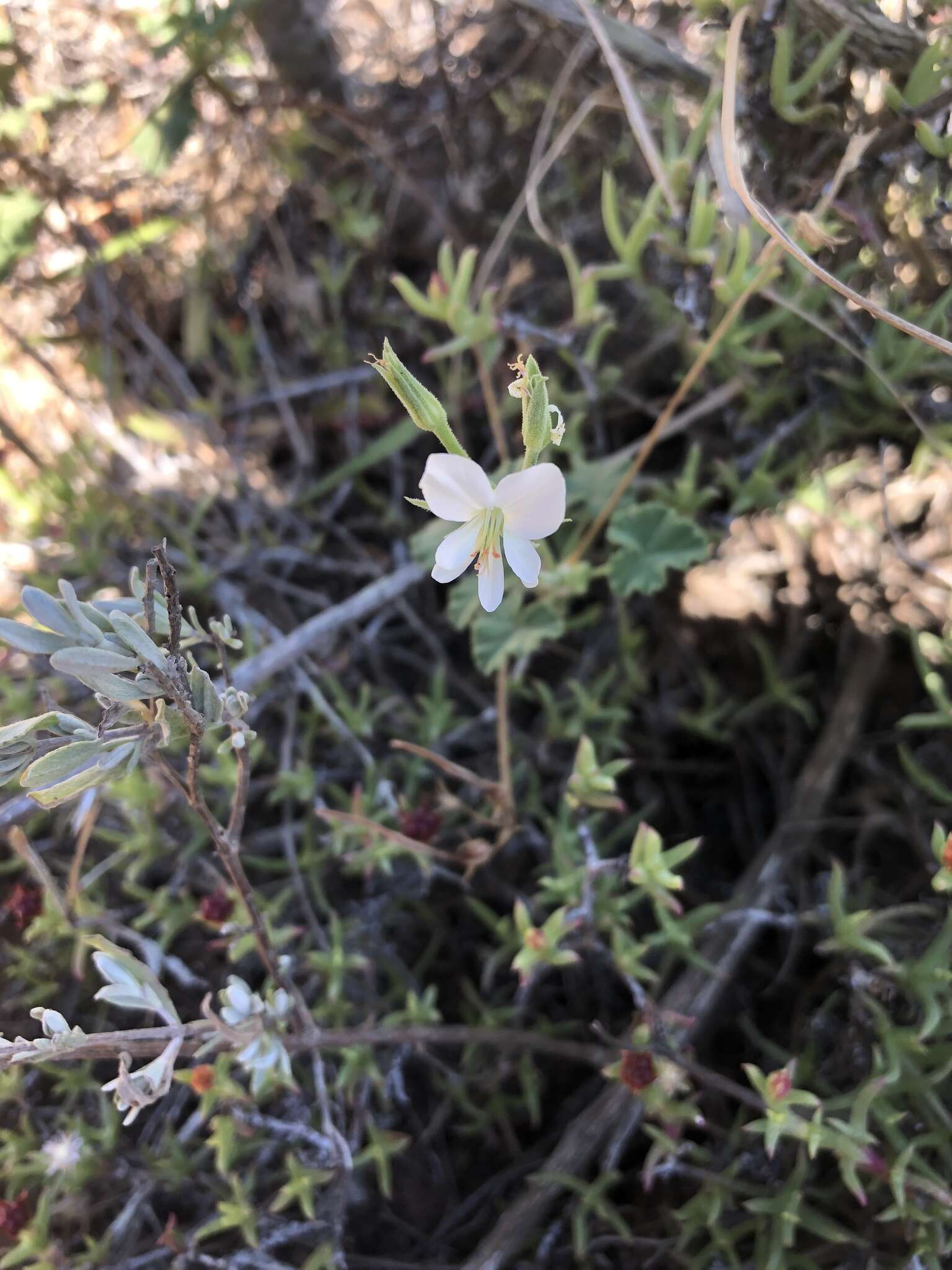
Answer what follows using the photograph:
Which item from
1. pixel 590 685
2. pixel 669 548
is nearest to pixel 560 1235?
pixel 590 685

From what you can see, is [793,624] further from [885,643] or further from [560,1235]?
[560,1235]

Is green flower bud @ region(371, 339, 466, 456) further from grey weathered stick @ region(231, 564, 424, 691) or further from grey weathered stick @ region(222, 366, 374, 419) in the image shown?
grey weathered stick @ region(222, 366, 374, 419)

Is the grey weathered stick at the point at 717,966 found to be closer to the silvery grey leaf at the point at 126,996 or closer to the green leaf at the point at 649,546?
the green leaf at the point at 649,546

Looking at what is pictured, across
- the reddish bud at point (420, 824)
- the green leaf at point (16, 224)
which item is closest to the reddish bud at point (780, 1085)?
the reddish bud at point (420, 824)

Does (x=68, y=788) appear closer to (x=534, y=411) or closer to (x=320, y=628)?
(x=534, y=411)

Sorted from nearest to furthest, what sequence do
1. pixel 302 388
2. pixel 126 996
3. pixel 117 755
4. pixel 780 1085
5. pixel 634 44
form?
1. pixel 117 755
2. pixel 126 996
3. pixel 780 1085
4. pixel 634 44
5. pixel 302 388

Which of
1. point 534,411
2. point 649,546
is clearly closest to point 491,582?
point 534,411
